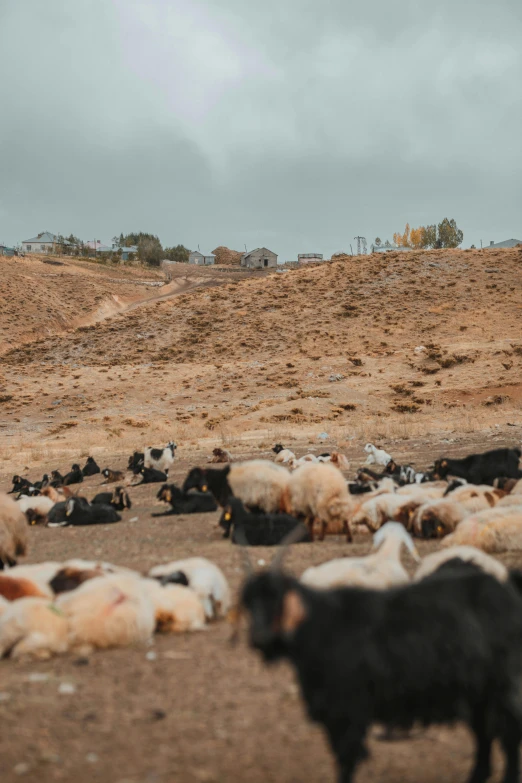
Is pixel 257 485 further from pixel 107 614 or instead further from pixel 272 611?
pixel 272 611

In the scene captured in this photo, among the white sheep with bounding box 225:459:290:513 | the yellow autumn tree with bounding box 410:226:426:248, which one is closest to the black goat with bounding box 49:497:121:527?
the white sheep with bounding box 225:459:290:513

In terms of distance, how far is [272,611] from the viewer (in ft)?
10.9

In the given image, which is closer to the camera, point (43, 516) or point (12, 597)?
point (12, 597)

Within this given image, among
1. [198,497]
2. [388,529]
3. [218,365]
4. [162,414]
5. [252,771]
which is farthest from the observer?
[218,365]

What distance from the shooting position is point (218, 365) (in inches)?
1907

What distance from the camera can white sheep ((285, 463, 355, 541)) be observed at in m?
10.8

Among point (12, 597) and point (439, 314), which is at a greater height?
point (439, 314)

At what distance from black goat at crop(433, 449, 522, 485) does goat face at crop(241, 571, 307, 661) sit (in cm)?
1218

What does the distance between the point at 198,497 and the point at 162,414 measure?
2545 cm

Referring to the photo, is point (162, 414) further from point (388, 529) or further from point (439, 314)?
point (388, 529)

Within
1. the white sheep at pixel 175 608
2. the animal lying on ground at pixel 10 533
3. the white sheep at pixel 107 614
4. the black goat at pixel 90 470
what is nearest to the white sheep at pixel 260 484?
the animal lying on ground at pixel 10 533

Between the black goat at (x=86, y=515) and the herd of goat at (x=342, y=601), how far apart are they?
3cm

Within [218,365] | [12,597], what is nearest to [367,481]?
[12,597]

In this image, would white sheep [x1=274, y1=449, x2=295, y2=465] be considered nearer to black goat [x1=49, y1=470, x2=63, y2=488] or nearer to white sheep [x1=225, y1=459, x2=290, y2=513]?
black goat [x1=49, y1=470, x2=63, y2=488]
